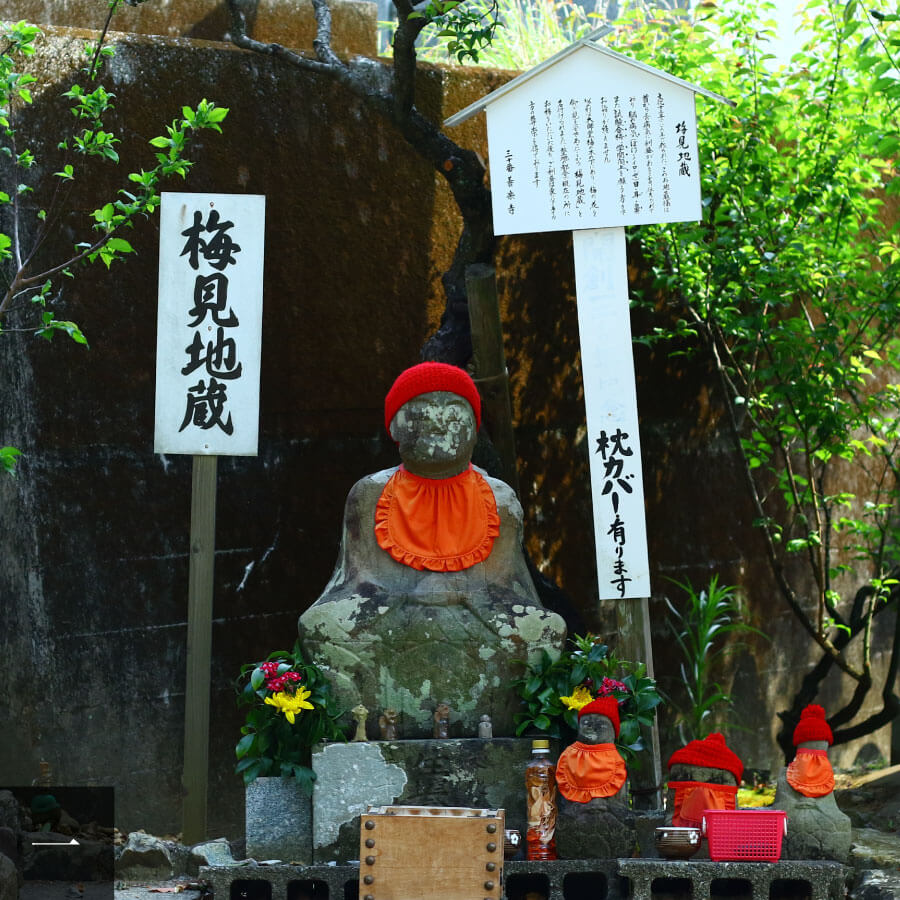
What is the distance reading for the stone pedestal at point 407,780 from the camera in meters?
4.49

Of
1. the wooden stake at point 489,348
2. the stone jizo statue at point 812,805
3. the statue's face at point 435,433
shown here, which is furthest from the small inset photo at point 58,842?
the stone jizo statue at point 812,805

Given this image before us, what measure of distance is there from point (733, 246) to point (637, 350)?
94cm

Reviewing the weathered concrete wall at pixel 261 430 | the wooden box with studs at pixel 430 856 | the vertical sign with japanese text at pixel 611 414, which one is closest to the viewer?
the wooden box with studs at pixel 430 856

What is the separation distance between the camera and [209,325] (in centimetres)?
525

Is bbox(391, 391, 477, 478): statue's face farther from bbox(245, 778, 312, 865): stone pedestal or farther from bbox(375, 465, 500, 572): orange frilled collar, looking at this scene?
bbox(245, 778, 312, 865): stone pedestal

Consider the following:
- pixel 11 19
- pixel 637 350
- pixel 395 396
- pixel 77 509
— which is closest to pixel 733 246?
pixel 637 350

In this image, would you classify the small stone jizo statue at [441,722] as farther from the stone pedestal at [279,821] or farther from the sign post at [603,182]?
the sign post at [603,182]

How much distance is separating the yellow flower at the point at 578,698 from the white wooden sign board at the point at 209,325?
5.53ft

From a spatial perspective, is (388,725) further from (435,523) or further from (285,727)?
(435,523)

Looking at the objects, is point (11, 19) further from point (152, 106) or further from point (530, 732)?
point (530, 732)

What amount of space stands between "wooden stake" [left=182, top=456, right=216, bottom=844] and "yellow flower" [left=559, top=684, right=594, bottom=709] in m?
1.57

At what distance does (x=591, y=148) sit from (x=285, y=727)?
109 inches

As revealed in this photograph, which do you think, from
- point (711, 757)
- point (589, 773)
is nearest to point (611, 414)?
point (711, 757)

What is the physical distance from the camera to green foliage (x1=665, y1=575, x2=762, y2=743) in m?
6.49
